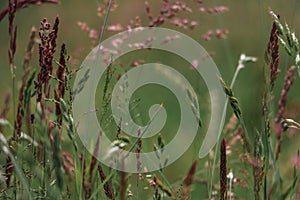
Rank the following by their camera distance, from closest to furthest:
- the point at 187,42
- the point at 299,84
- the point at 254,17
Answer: the point at 187,42
the point at 299,84
the point at 254,17

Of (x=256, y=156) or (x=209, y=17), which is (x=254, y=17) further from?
(x=256, y=156)

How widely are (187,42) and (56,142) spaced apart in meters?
2.56

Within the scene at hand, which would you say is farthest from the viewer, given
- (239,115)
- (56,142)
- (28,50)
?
(28,50)

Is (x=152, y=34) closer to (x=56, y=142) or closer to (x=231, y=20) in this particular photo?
(x=56, y=142)

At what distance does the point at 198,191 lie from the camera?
3.12m

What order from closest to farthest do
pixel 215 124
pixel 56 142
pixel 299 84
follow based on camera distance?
pixel 56 142
pixel 215 124
pixel 299 84

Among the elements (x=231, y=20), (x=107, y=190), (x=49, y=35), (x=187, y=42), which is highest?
(x=231, y=20)

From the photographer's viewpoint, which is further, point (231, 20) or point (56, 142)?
point (231, 20)

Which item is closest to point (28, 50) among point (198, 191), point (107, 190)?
point (107, 190)

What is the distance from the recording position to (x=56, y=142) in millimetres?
934

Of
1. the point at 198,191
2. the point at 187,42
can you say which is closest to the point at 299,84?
the point at 187,42

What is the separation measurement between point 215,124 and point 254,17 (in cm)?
451

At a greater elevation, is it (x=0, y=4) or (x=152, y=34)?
(x=0, y=4)

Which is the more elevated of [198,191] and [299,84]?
[299,84]
